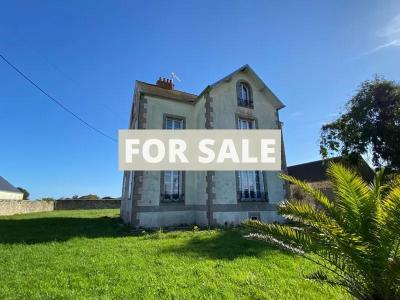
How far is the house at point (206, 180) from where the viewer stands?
41.7ft

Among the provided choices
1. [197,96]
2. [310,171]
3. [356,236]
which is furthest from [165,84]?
[310,171]

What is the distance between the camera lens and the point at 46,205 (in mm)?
30672

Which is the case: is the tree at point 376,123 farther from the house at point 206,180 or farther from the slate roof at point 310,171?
the slate roof at point 310,171

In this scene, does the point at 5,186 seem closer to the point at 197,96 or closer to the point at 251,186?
the point at 197,96

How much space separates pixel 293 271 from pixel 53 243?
7.05 metres

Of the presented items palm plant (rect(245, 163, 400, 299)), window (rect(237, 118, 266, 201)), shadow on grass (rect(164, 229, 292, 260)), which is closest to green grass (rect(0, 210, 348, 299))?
Result: shadow on grass (rect(164, 229, 292, 260))

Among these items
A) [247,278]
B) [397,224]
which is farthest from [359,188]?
[247,278]

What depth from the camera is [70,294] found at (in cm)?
418

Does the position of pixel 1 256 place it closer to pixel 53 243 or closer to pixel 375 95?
pixel 53 243

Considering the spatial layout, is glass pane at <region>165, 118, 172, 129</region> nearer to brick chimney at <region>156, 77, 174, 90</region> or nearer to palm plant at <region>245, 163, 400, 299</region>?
brick chimney at <region>156, 77, 174, 90</region>

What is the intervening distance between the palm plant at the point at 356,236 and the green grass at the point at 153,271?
108 centimetres

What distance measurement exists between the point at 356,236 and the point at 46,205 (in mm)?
34340

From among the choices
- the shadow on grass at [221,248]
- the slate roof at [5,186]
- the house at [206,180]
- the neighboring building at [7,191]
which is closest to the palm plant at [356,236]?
the shadow on grass at [221,248]

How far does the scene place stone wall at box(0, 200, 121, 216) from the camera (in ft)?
75.3
